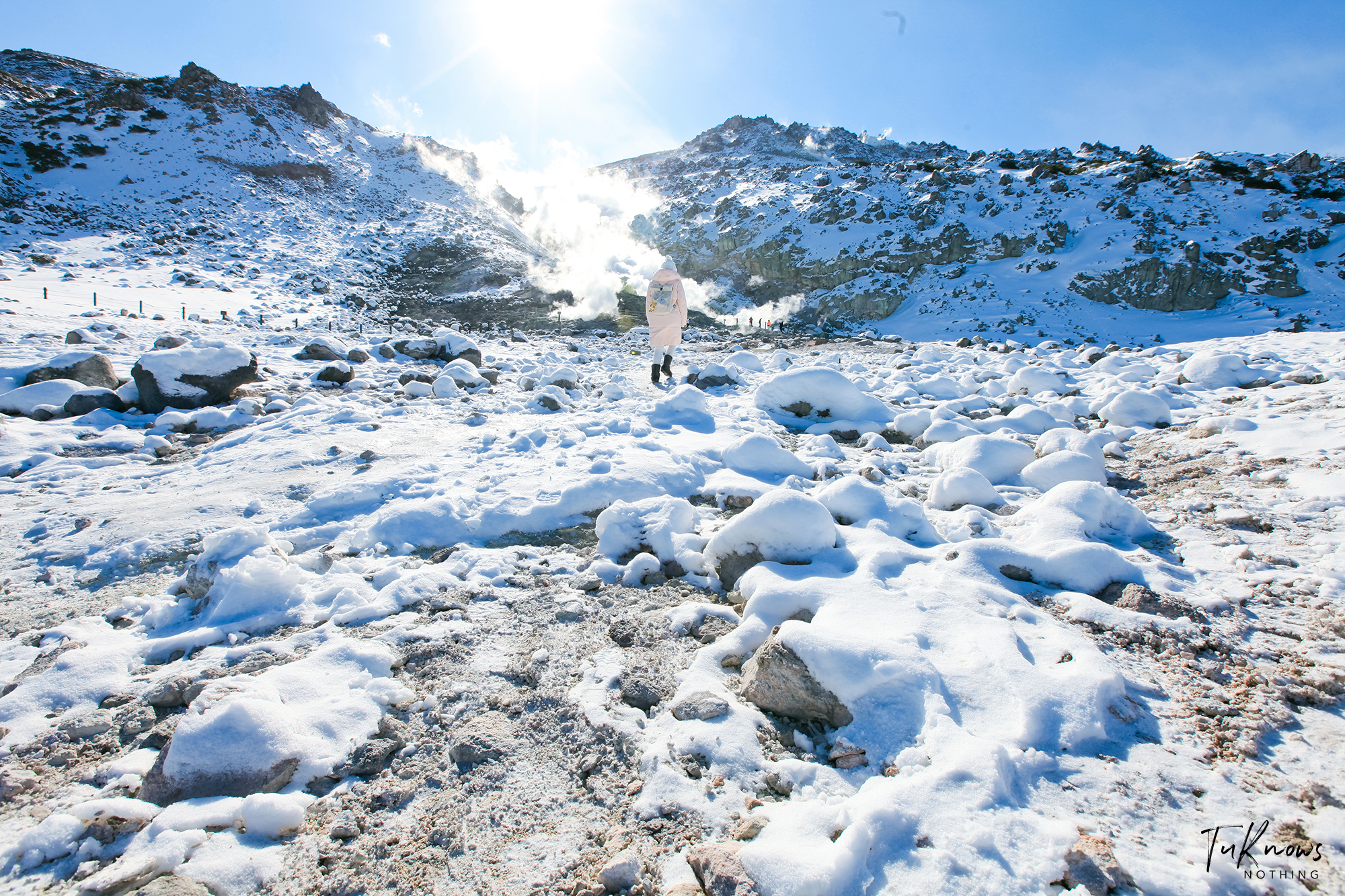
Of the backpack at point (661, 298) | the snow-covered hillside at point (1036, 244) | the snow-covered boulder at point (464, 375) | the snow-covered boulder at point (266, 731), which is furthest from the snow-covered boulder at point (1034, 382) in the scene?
the snow-covered hillside at point (1036, 244)

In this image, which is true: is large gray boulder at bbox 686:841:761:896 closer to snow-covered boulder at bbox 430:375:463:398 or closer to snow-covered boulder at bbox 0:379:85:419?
snow-covered boulder at bbox 430:375:463:398

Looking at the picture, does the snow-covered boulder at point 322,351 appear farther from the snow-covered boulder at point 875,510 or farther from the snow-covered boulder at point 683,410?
the snow-covered boulder at point 875,510

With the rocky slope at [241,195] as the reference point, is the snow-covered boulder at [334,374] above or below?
below

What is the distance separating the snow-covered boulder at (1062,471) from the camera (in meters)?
4.08

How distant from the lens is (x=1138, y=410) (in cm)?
557

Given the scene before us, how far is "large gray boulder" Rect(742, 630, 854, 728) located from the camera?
1954 mm

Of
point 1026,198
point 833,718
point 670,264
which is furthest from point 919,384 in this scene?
point 1026,198

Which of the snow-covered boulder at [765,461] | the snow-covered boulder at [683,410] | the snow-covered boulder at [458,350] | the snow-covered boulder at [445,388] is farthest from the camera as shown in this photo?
the snow-covered boulder at [458,350]

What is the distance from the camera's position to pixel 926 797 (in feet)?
5.14

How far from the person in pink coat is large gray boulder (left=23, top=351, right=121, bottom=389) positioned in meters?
6.32

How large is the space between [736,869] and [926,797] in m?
0.60

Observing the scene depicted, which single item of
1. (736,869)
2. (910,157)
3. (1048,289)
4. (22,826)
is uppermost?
(910,157)

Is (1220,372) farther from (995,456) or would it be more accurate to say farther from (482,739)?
(482,739)

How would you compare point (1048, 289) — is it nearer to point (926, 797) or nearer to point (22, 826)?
point (926, 797)
